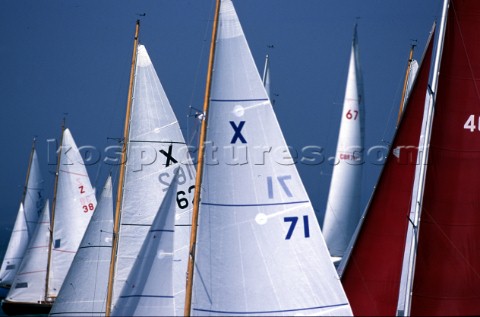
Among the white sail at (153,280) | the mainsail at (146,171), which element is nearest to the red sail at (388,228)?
the white sail at (153,280)

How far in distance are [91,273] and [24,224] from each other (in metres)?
24.8

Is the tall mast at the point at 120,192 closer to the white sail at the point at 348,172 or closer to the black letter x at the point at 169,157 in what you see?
the black letter x at the point at 169,157

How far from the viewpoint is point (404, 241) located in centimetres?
2028

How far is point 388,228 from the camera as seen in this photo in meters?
20.3

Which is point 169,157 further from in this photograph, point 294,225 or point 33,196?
point 33,196

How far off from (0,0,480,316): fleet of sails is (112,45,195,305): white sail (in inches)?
1.1

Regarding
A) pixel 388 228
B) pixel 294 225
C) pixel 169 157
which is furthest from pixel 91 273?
pixel 294 225

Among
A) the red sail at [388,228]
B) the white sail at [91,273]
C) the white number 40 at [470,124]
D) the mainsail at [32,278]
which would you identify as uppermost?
the white number 40 at [470,124]

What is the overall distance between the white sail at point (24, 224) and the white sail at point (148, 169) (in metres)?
25.2

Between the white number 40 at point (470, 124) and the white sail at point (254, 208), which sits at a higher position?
the white number 40 at point (470, 124)

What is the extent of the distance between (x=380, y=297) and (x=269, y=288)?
357cm

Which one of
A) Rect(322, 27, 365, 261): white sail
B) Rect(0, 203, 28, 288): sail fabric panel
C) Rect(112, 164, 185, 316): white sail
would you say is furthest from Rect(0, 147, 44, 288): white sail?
Rect(112, 164, 185, 316): white sail

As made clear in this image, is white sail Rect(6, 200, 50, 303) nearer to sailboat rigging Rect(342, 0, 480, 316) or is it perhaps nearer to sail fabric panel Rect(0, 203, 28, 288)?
sail fabric panel Rect(0, 203, 28, 288)

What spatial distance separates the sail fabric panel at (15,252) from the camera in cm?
4722
